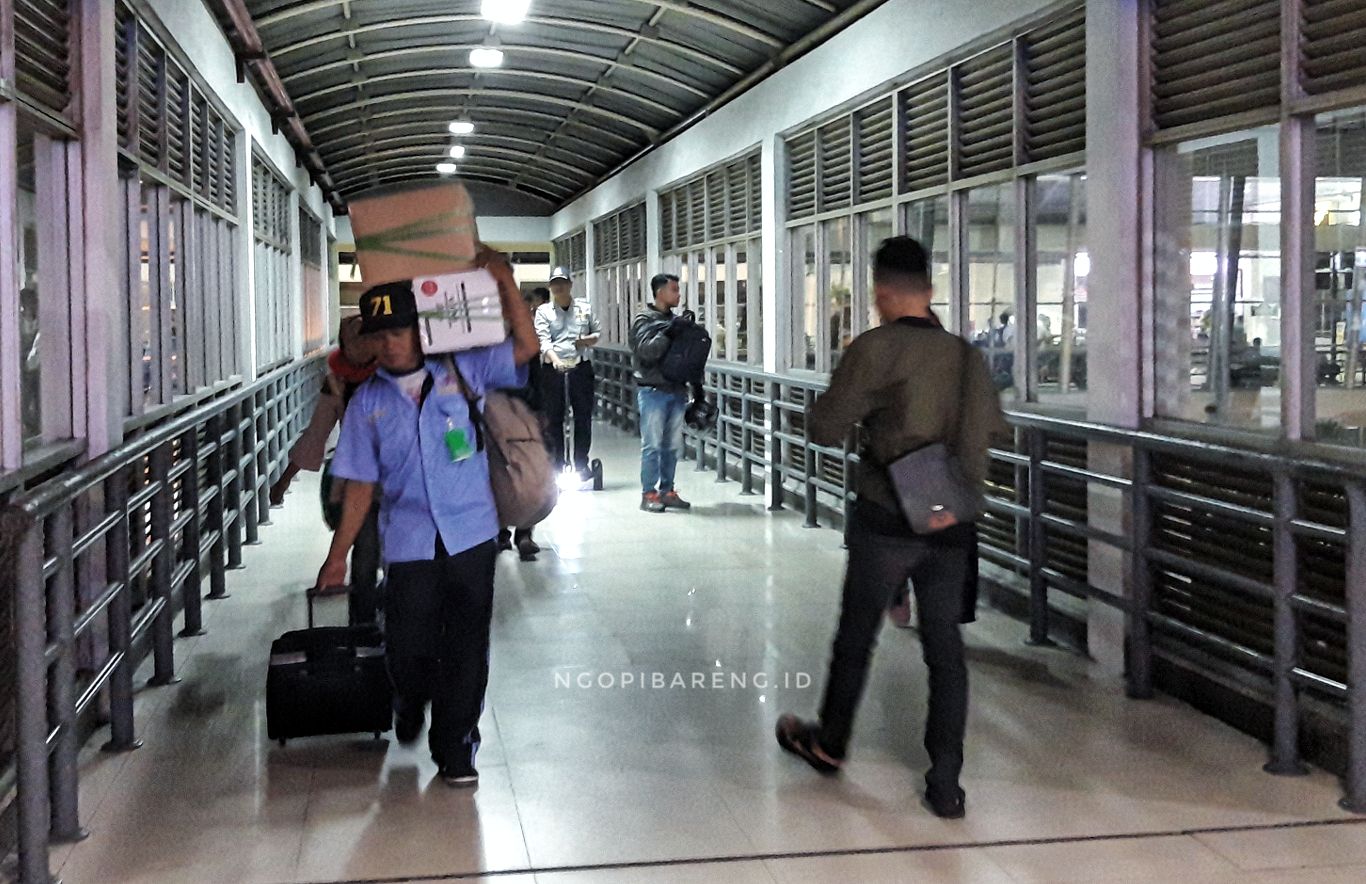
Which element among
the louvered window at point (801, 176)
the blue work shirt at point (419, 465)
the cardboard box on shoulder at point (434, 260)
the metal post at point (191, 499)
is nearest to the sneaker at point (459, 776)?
the blue work shirt at point (419, 465)

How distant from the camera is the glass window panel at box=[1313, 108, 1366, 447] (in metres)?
4.56

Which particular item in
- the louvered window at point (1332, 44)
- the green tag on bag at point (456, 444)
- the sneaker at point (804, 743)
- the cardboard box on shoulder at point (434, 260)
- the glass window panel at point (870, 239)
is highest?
the louvered window at point (1332, 44)

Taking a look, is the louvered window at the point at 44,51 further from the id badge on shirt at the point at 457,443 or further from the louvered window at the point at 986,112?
the louvered window at the point at 986,112

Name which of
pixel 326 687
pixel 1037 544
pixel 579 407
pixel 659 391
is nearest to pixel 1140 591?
pixel 1037 544

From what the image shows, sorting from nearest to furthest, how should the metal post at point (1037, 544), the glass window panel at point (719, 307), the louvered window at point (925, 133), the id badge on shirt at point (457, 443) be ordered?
the id badge on shirt at point (457, 443) < the metal post at point (1037, 544) < the louvered window at point (925, 133) < the glass window panel at point (719, 307)

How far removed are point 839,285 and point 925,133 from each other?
81.2 inches

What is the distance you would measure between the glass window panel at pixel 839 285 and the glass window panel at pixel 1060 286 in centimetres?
291

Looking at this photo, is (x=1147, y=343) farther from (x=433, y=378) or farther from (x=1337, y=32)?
(x=433, y=378)

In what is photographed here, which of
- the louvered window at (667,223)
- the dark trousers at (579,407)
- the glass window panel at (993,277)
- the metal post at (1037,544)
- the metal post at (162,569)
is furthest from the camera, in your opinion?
the louvered window at (667,223)

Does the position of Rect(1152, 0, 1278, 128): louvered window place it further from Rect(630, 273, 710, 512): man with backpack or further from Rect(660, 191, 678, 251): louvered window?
Rect(660, 191, 678, 251): louvered window

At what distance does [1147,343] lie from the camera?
5645 mm

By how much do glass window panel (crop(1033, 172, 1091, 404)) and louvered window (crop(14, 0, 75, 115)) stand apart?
3.84 m

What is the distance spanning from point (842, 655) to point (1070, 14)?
332 cm

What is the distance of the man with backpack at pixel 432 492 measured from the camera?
13.5 ft
